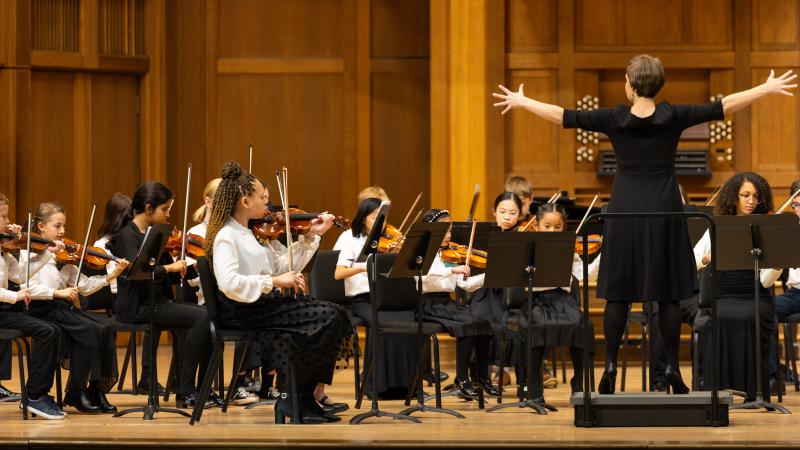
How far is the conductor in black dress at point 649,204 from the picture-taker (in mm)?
4652

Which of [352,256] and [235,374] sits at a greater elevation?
[352,256]

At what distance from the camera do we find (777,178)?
9219mm

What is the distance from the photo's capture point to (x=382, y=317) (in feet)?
20.5

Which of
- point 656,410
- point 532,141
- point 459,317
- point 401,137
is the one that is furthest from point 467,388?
point 401,137

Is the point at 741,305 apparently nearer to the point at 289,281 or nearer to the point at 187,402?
the point at 289,281

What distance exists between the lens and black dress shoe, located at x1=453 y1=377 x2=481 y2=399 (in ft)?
20.4

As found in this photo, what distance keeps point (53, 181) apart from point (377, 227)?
498cm

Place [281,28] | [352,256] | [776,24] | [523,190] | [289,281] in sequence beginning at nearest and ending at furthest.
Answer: [289,281]
[352,256]
[523,190]
[776,24]
[281,28]

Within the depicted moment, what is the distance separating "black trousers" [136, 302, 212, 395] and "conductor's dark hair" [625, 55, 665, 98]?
2301mm

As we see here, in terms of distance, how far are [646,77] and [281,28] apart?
5.60 meters

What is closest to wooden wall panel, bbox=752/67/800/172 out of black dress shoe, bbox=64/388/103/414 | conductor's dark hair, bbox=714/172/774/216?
conductor's dark hair, bbox=714/172/774/216

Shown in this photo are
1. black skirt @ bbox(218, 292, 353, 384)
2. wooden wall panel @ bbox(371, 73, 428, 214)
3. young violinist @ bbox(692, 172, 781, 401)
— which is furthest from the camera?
wooden wall panel @ bbox(371, 73, 428, 214)

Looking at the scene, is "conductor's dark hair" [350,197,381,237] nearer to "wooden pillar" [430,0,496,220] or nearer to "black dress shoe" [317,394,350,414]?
"black dress shoe" [317,394,350,414]

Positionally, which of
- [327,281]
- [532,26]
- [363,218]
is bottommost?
[327,281]
